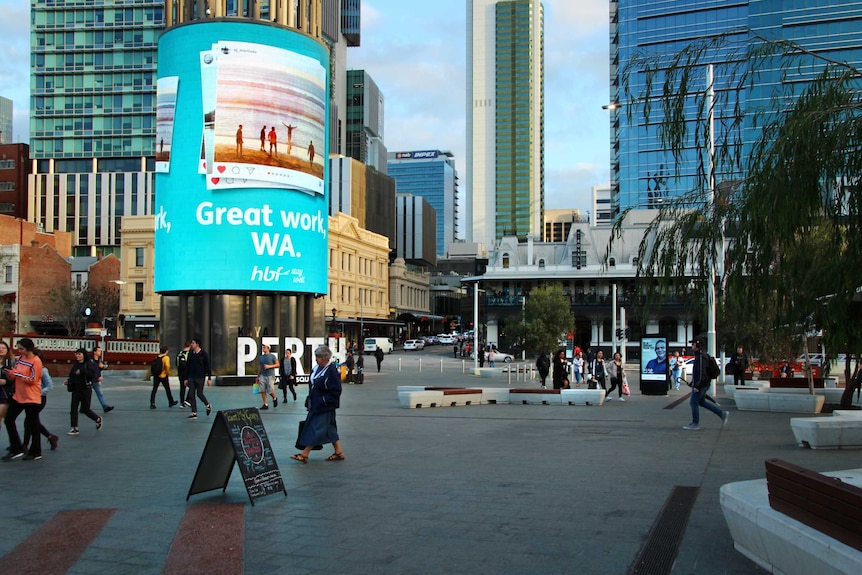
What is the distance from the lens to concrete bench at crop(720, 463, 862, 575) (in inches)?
199

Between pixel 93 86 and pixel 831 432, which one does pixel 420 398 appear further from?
pixel 93 86

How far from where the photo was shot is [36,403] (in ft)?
39.2

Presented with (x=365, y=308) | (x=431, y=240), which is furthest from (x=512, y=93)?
(x=365, y=308)

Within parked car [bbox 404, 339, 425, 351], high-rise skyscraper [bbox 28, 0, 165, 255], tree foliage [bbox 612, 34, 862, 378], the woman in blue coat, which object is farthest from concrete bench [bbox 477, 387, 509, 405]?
high-rise skyscraper [bbox 28, 0, 165, 255]

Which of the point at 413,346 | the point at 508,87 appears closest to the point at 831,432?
the point at 413,346

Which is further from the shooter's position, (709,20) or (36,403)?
(709,20)

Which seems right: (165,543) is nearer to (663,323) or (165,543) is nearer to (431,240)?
(663,323)

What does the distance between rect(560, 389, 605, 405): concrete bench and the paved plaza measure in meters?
5.90

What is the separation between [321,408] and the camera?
11250mm

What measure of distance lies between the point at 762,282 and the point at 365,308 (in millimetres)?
82258

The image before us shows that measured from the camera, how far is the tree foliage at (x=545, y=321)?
177 feet

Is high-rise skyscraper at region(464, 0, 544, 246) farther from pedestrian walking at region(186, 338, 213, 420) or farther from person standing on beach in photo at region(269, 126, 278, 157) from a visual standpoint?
pedestrian walking at region(186, 338, 213, 420)

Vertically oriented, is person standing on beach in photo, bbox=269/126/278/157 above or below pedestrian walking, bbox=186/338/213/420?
above

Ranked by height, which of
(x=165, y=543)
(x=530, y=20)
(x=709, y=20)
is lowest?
(x=165, y=543)
